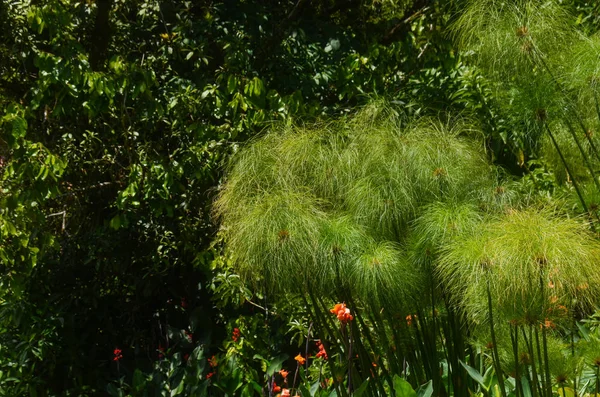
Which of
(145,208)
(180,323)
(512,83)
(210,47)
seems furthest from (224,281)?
(512,83)

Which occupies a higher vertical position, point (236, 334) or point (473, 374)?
point (473, 374)

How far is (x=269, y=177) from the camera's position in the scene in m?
3.60

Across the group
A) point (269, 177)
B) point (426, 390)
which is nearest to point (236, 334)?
point (269, 177)

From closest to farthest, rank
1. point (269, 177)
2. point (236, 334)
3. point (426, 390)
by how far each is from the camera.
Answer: point (426, 390) → point (269, 177) → point (236, 334)

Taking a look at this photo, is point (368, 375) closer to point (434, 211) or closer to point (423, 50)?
point (434, 211)

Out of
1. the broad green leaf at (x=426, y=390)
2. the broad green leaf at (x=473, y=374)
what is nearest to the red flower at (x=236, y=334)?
the broad green leaf at (x=473, y=374)

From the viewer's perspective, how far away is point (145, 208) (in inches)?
232

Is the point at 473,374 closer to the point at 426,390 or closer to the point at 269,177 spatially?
the point at 426,390

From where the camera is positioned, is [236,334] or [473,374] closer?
[473,374]

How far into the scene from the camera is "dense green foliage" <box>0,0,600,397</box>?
3.32 meters

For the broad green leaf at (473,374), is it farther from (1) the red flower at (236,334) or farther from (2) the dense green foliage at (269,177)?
(1) the red flower at (236,334)

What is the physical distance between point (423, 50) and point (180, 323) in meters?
2.64

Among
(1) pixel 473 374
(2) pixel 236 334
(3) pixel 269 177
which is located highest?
(3) pixel 269 177

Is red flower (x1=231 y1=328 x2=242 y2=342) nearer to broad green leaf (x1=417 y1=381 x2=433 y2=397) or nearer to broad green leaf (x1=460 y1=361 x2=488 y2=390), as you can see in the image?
broad green leaf (x1=460 y1=361 x2=488 y2=390)
